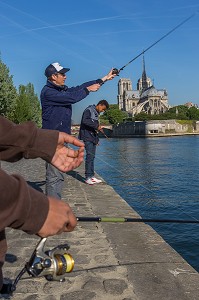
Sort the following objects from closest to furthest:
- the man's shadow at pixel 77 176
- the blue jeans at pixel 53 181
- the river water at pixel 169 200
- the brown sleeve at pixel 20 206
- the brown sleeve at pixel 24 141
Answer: the brown sleeve at pixel 20 206, the brown sleeve at pixel 24 141, the blue jeans at pixel 53 181, the river water at pixel 169 200, the man's shadow at pixel 77 176

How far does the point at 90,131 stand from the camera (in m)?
10.0

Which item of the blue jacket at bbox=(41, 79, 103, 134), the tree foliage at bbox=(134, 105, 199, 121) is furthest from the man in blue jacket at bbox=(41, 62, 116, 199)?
the tree foliage at bbox=(134, 105, 199, 121)

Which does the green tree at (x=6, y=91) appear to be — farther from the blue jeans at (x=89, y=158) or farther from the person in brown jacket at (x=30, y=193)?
the person in brown jacket at (x=30, y=193)

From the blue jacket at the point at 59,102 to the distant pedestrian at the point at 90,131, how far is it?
319 cm

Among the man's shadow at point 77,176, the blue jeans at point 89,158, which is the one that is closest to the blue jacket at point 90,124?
the blue jeans at point 89,158

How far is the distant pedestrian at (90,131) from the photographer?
32.2 feet

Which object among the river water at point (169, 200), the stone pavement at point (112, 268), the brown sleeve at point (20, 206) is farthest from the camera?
the river water at point (169, 200)

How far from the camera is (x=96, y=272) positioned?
13.0 ft

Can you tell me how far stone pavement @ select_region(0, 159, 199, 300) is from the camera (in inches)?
136

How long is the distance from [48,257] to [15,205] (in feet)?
1.74

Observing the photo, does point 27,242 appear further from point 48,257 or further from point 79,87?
point 48,257

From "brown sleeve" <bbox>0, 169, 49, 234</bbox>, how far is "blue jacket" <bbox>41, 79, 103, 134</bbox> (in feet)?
14.4

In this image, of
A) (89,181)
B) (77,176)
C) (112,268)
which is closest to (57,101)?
(112,268)

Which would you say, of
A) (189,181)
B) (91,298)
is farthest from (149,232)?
(189,181)
